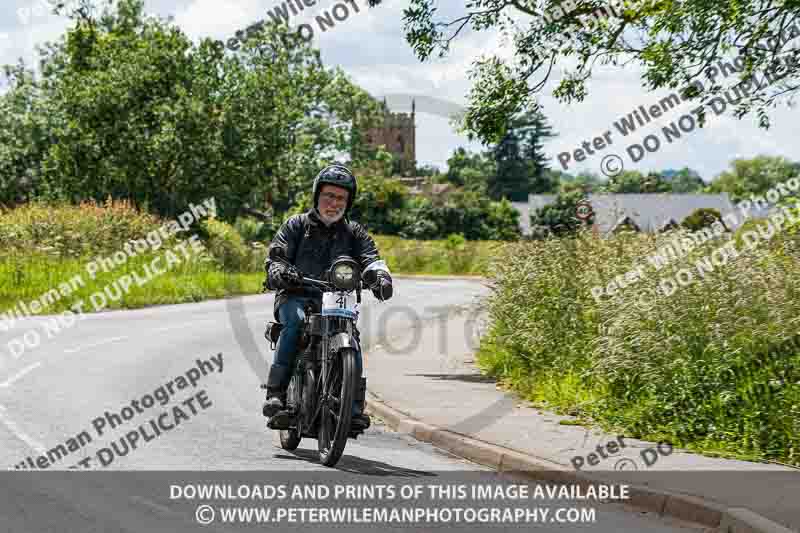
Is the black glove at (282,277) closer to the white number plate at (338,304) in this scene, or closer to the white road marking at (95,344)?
the white number plate at (338,304)

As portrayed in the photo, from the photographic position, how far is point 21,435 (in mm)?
9430

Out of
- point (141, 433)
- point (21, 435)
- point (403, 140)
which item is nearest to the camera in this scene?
point (21, 435)

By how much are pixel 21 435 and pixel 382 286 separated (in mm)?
3583

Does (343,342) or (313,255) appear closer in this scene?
(343,342)

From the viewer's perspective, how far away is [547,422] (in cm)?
1032

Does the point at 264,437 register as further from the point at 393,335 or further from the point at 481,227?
the point at 481,227

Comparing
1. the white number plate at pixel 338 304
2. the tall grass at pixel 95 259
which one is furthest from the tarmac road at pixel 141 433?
the tall grass at pixel 95 259

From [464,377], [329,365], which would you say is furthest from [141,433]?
[464,377]

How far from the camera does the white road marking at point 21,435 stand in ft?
29.0

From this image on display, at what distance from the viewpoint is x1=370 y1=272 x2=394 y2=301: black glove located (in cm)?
825

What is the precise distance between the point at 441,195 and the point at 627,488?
2774 inches

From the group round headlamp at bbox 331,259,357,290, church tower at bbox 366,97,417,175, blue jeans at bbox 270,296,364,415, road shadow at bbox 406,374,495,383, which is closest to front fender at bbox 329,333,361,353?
round headlamp at bbox 331,259,357,290

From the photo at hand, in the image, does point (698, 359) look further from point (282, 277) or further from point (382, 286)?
point (282, 277)

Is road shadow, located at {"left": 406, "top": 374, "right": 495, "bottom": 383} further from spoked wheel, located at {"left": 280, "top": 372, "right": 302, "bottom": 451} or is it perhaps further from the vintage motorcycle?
the vintage motorcycle
